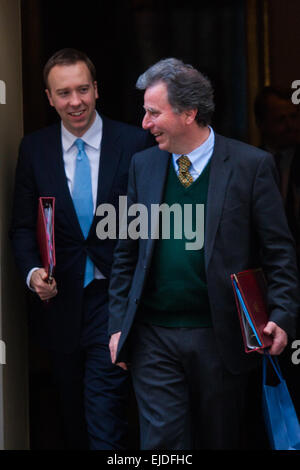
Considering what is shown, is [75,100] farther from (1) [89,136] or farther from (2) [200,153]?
(2) [200,153]

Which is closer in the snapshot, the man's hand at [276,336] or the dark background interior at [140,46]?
the man's hand at [276,336]

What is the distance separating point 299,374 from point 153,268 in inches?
60.2

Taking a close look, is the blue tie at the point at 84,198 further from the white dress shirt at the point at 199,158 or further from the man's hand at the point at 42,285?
the white dress shirt at the point at 199,158

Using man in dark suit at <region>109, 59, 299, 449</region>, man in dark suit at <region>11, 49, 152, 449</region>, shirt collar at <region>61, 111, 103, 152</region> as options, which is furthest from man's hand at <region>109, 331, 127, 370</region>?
shirt collar at <region>61, 111, 103, 152</region>

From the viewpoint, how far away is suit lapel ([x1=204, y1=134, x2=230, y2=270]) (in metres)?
3.62

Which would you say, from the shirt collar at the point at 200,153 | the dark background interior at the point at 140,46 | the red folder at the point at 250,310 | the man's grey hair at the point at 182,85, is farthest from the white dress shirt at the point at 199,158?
the dark background interior at the point at 140,46

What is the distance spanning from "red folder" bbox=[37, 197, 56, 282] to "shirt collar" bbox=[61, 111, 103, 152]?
47cm

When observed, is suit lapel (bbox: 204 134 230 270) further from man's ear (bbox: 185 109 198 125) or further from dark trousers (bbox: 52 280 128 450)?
dark trousers (bbox: 52 280 128 450)

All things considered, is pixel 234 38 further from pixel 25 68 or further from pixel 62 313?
pixel 62 313

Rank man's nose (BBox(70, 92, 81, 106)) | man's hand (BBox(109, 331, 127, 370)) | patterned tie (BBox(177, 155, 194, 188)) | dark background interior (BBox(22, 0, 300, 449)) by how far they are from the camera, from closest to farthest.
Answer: patterned tie (BBox(177, 155, 194, 188)) → man's hand (BBox(109, 331, 127, 370)) → man's nose (BBox(70, 92, 81, 106)) → dark background interior (BBox(22, 0, 300, 449))

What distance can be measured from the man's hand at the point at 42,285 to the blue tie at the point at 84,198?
235 mm

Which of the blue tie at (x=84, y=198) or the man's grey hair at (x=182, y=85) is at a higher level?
the man's grey hair at (x=182, y=85)

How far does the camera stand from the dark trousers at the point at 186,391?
12.2ft

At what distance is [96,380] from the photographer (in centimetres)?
425
